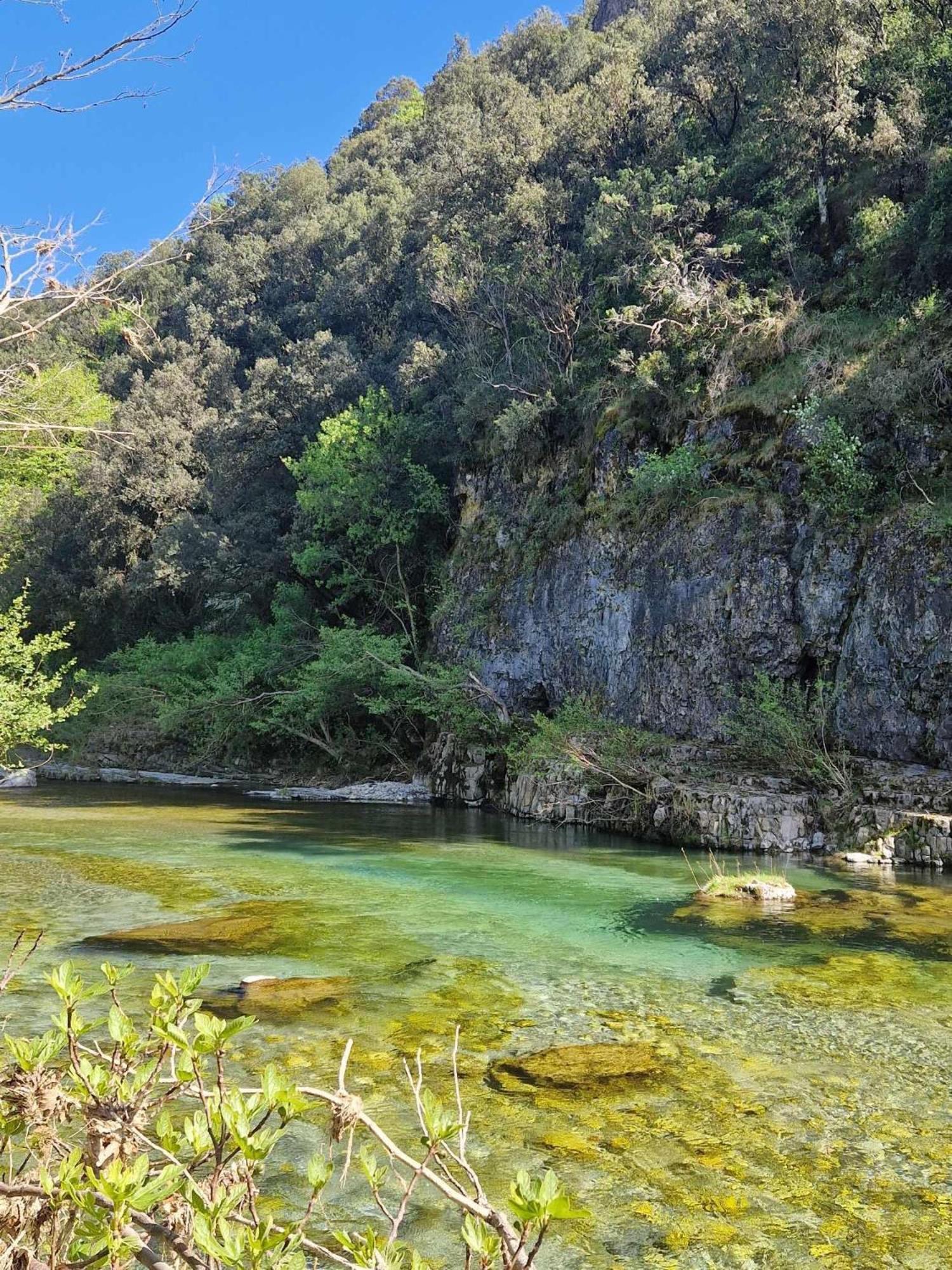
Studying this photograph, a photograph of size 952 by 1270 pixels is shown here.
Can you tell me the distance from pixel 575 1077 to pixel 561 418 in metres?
22.7

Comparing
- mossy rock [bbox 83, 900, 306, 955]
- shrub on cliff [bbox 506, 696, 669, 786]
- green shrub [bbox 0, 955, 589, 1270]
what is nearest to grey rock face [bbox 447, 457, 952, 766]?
shrub on cliff [bbox 506, 696, 669, 786]

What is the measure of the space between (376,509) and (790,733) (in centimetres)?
1700

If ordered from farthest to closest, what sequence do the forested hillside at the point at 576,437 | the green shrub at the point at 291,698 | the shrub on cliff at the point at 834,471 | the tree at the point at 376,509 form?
1. the tree at the point at 376,509
2. the green shrub at the point at 291,698
3. the forested hillside at the point at 576,437
4. the shrub on cliff at the point at 834,471

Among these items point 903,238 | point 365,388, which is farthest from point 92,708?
point 903,238

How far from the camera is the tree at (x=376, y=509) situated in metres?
29.8

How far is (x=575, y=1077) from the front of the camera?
5387 millimetres

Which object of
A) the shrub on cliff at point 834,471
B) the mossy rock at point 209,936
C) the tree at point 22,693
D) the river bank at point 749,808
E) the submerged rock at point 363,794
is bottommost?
the submerged rock at point 363,794

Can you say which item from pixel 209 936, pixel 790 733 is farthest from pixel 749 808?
pixel 209 936

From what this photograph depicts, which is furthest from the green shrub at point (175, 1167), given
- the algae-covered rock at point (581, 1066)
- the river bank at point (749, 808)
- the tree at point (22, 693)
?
the river bank at point (749, 808)

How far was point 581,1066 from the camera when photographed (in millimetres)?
5559

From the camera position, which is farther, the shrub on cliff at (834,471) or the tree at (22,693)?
the shrub on cliff at (834,471)

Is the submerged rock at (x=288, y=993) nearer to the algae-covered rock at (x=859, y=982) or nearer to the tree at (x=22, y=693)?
the algae-covered rock at (x=859, y=982)

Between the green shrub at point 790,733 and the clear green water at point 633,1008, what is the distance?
3.05 meters

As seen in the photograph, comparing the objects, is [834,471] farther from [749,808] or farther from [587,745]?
[587,745]
